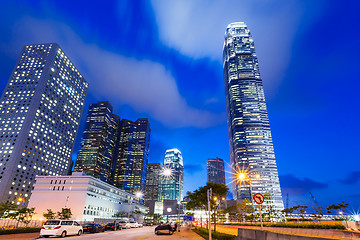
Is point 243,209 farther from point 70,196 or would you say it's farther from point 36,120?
point 36,120

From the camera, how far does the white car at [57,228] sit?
21.8 metres

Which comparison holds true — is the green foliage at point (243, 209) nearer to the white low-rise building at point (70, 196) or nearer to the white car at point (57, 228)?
the white car at point (57, 228)

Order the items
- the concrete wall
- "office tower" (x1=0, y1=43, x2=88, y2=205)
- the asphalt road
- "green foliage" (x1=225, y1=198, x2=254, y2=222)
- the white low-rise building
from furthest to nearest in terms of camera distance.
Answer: "office tower" (x1=0, y1=43, x2=88, y2=205), the white low-rise building, "green foliage" (x1=225, y1=198, x2=254, y2=222), the asphalt road, the concrete wall

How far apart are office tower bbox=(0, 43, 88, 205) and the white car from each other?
4732 inches

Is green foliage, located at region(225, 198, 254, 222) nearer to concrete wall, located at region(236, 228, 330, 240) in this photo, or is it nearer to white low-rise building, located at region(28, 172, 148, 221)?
concrete wall, located at region(236, 228, 330, 240)

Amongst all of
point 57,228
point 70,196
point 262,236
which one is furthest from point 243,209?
point 70,196

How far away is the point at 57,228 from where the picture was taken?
22.1 metres

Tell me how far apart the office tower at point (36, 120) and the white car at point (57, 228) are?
120m

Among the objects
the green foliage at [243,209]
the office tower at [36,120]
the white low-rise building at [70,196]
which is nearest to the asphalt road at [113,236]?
the green foliage at [243,209]

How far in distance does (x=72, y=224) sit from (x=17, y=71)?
18066 centimetres

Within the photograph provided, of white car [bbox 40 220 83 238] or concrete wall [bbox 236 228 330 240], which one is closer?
concrete wall [bbox 236 228 330 240]

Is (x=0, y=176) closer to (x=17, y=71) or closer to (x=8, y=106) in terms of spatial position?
(x=8, y=106)

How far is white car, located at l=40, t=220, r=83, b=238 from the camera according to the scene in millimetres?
21781

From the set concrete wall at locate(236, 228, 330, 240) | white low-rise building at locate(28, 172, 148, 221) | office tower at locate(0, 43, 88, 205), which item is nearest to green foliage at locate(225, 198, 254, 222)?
concrete wall at locate(236, 228, 330, 240)
